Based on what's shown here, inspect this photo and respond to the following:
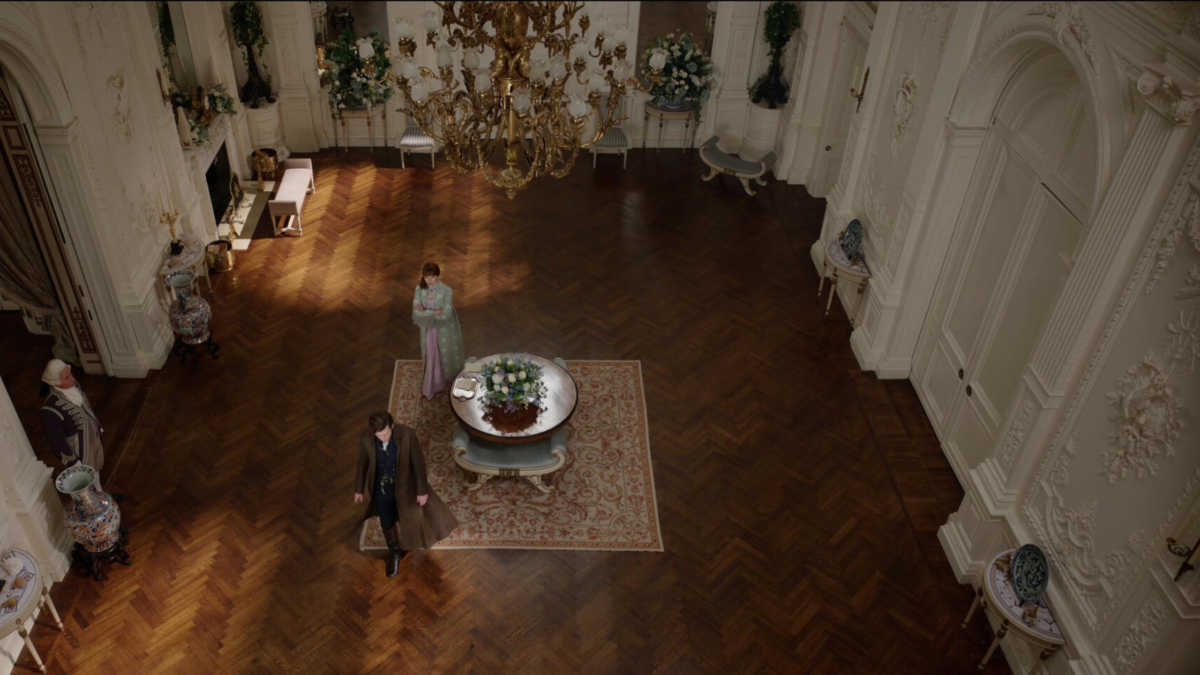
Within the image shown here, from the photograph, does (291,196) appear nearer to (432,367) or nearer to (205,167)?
(205,167)

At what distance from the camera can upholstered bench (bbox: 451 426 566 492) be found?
7.32m

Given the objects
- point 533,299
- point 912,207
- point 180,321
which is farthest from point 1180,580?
point 180,321

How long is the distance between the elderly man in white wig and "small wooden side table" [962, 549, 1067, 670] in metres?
6.56

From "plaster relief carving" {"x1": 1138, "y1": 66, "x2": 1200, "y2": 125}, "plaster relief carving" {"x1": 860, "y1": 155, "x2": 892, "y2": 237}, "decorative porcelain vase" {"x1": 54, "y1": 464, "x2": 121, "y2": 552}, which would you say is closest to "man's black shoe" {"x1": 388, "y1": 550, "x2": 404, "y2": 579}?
"decorative porcelain vase" {"x1": 54, "y1": 464, "x2": 121, "y2": 552}

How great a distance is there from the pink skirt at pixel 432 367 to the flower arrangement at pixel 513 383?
0.77 metres

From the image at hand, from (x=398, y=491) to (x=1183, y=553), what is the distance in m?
4.91

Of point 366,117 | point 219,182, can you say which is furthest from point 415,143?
point 219,182

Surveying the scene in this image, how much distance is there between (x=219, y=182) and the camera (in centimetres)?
1098

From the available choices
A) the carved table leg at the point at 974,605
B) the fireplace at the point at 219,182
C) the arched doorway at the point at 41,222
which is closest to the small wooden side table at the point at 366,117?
the fireplace at the point at 219,182

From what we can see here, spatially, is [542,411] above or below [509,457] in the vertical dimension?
above

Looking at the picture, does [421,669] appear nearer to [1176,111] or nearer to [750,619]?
[750,619]

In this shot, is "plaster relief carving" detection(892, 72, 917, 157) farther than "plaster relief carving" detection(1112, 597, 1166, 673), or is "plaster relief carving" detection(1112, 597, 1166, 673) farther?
"plaster relief carving" detection(892, 72, 917, 157)

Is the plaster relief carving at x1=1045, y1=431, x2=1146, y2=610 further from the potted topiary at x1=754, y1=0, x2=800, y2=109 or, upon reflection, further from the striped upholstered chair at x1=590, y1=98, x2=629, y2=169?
the striped upholstered chair at x1=590, y1=98, x2=629, y2=169

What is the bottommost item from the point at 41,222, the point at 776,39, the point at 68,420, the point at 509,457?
the point at 509,457
